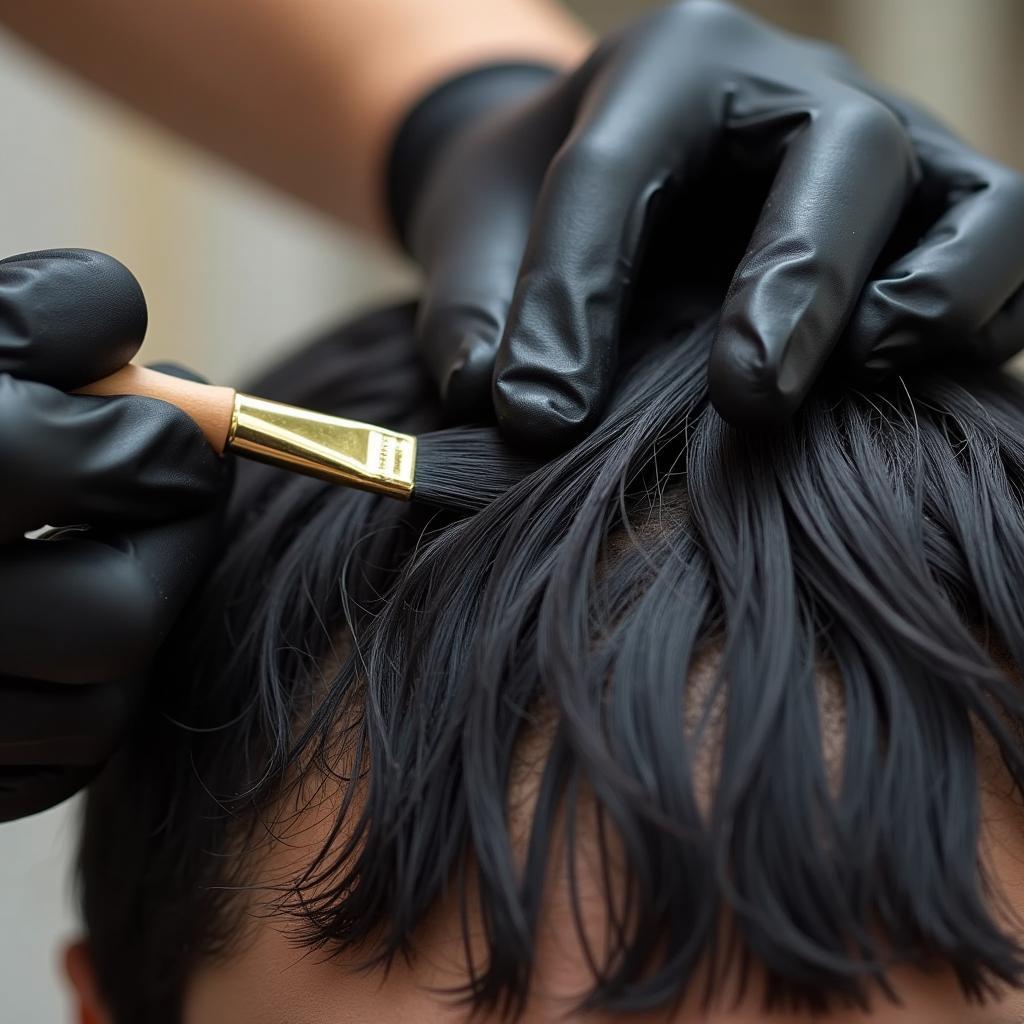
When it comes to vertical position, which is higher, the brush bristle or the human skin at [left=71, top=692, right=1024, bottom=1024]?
the brush bristle

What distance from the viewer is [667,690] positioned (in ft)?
1.46

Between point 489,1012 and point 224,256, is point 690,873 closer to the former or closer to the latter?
point 489,1012

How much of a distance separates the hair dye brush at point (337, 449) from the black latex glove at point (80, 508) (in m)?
0.01

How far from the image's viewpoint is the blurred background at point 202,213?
4.92ft

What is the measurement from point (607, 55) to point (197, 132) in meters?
0.60

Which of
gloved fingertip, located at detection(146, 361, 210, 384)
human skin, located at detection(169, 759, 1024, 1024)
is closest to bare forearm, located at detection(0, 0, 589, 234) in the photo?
gloved fingertip, located at detection(146, 361, 210, 384)

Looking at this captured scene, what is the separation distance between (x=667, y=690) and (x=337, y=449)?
0.19 m

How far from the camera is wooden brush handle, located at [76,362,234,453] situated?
0.51 m

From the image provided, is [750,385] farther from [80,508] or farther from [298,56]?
[298,56]

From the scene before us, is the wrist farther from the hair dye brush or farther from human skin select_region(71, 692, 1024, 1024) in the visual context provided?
human skin select_region(71, 692, 1024, 1024)

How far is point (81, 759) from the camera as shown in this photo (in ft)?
1.71

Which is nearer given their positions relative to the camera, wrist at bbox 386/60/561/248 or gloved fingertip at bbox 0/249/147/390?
gloved fingertip at bbox 0/249/147/390

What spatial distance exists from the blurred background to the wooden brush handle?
97cm

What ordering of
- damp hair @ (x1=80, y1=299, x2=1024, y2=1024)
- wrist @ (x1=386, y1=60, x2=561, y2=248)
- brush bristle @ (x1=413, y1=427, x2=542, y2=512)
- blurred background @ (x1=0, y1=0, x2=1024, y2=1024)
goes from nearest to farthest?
damp hair @ (x1=80, y1=299, x2=1024, y2=1024)
brush bristle @ (x1=413, y1=427, x2=542, y2=512)
wrist @ (x1=386, y1=60, x2=561, y2=248)
blurred background @ (x1=0, y1=0, x2=1024, y2=1024)
